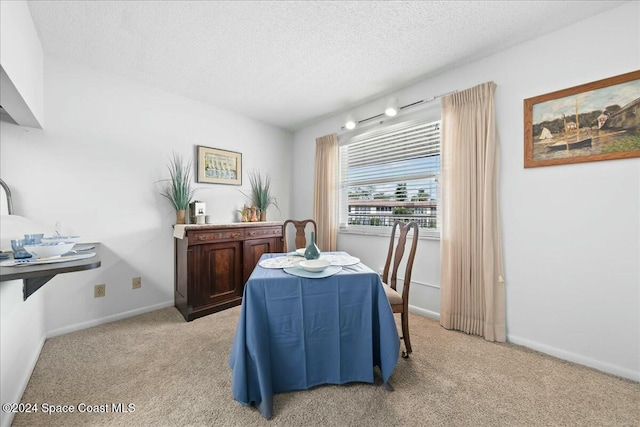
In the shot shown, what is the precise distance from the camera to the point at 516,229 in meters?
2.10

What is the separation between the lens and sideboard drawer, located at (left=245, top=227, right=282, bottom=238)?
3.08m

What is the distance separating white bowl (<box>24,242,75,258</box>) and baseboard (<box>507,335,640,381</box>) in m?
3.16

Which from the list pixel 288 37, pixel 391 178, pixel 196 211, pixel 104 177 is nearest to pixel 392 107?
pixel 391 178

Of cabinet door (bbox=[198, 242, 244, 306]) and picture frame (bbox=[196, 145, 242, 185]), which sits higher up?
picture frame (bbox=[196, 145, 242, 185])

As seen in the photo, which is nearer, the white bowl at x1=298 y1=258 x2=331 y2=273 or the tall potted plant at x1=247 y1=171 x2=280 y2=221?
the white bowl at x1=298 y1=258 x2=331 y2=273

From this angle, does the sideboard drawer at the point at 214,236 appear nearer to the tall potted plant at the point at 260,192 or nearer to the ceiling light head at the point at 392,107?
the tall potted plant at the point at 260,192

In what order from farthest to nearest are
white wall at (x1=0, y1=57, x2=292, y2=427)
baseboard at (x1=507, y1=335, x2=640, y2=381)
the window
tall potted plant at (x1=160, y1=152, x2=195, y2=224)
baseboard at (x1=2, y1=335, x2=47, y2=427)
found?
tall potted plant at (x1=160, y1=152, x2=195, y2=224) < the window < white wall at (x1=0, y1=57, x2=292, y2=427) < baseboard at (x1=507, y1=335, x2=640, y2=381) < baseboard at (x1=2, y1=335, x2=47, y2=427)

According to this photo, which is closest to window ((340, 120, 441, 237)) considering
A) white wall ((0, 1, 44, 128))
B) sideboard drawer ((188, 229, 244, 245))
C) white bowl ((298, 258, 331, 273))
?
sideboard drawer ((188, 229, 244, 245))

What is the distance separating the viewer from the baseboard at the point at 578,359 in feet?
5.39

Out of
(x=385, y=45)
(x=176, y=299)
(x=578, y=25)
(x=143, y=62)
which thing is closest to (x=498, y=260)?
(x=578, y=25)

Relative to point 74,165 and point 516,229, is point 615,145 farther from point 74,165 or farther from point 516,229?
point 74,165

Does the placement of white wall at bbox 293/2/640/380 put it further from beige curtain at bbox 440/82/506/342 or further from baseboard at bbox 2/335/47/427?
baseboard at bbox 2/335/47/427

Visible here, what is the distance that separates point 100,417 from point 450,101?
11.4 ft

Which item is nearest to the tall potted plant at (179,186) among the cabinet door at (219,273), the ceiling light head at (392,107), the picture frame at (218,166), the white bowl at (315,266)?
the picture frame at (218,166)
